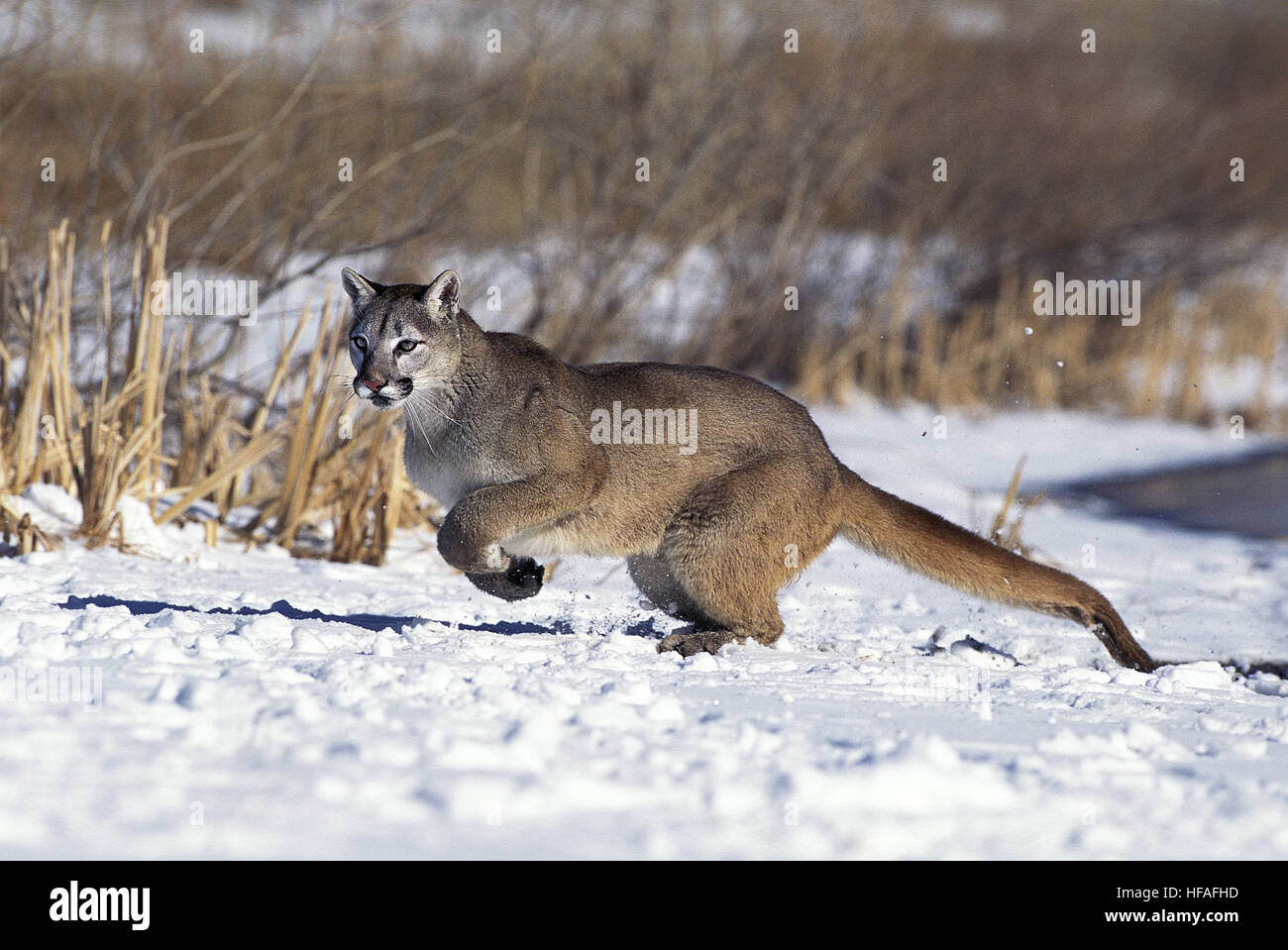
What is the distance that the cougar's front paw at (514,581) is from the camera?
5.61m

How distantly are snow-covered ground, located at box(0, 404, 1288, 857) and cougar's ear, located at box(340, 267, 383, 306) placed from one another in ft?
3.91

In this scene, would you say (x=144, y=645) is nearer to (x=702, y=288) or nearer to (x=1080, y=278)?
(x=702, y=288)

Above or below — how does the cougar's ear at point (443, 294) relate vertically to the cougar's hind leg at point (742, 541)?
above

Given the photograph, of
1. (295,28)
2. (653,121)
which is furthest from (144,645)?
(653,121)

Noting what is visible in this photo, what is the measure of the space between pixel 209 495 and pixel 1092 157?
10.7 meters

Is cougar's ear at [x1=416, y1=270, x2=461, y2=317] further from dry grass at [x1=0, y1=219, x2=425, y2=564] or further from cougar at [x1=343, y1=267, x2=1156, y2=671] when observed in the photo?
dry grass at [x1=0, y1=219, x2=425, y2=564]

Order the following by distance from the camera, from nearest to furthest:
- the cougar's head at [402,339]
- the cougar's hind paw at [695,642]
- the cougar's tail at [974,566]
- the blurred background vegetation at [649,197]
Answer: the cougar's head at [402,339]
the cougar's hind paw at [695,642]
the cougar's tail at [974,566]
the blurred background vegetation at [649,197]

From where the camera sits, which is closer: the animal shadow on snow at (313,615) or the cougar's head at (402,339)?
the cougar's head at (402,339)

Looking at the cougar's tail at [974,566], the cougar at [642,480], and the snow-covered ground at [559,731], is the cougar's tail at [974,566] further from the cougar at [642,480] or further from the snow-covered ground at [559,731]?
the snow-covered ground at [559,731]

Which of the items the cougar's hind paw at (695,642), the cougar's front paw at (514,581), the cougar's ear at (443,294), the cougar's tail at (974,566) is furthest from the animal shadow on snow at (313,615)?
the cougar's tail at (974,566)

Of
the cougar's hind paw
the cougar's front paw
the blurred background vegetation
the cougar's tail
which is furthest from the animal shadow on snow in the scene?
the blurred background vegetation

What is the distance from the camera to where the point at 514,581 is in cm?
565

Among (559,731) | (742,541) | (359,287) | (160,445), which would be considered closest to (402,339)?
(359,287)

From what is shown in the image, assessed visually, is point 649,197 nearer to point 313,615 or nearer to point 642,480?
point 642,480
